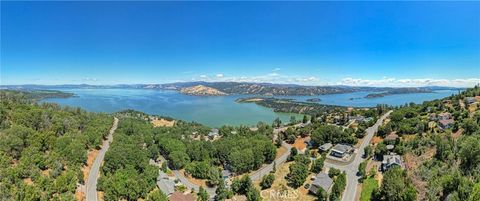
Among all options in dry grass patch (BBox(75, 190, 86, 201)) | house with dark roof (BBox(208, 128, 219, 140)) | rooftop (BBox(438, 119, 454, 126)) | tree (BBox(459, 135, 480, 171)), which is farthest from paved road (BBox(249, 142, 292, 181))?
rooftop (BBox(438, 119, 454, 126))

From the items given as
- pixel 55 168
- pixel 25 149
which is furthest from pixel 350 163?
pixel 25 149

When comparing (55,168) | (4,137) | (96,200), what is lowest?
(96,200)

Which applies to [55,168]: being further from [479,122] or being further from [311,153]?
[479,122]

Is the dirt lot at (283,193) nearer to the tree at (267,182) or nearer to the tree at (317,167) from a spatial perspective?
the tree at (267,182)

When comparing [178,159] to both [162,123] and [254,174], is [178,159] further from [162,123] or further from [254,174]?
[162,123]

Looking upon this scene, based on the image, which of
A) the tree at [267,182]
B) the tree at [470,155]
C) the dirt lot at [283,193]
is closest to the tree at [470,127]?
the tree at [470,155]
